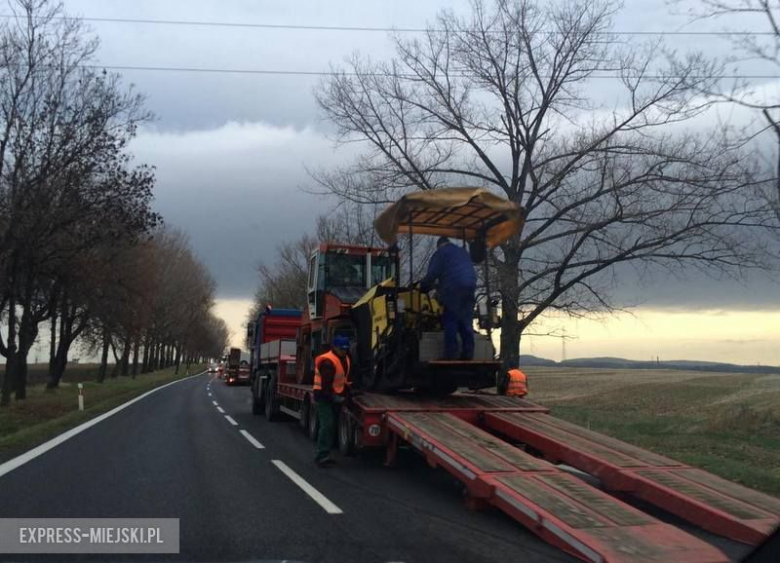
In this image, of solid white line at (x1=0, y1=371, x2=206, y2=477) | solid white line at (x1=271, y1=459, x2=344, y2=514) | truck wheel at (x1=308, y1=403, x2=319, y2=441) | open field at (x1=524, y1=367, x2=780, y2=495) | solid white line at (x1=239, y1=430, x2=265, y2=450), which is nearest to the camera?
solid white line at (x1=271, y1=459, x2=344, y2=514)

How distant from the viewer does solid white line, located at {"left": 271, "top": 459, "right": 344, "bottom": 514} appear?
771 cm

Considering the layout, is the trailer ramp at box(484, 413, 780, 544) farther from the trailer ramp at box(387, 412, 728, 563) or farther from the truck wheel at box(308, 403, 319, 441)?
the truck wheel at box(308, 403, 319, 441)

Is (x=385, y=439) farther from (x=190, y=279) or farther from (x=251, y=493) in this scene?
(x=190, y=279)

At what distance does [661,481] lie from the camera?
7.15 metres

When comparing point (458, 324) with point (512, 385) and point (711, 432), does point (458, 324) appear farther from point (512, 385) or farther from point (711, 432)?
point (711, 432)

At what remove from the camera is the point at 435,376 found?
10945mm

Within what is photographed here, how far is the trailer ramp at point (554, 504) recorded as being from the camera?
5.25 metres

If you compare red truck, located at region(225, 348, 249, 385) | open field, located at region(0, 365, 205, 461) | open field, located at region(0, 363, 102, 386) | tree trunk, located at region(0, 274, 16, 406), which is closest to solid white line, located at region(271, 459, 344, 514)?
open field, located at region(0, 365, 205, 461)

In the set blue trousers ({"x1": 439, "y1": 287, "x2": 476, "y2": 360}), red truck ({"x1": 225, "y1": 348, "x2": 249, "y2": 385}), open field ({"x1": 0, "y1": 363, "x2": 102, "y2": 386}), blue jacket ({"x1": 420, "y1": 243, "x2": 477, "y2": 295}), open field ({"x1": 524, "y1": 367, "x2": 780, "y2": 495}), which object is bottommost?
open field ({"x1": 0, "y1": 363, "x2": 102, "y2": 386})

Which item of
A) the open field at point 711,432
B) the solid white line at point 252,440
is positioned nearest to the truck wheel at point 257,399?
the solid white line at point 252,440

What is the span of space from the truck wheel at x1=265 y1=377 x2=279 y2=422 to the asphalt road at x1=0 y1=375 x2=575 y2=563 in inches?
219

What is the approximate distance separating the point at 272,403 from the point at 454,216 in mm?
9620

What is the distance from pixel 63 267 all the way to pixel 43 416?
6756 millimetres

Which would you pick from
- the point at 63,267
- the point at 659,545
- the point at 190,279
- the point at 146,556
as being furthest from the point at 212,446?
the point at 190,279
